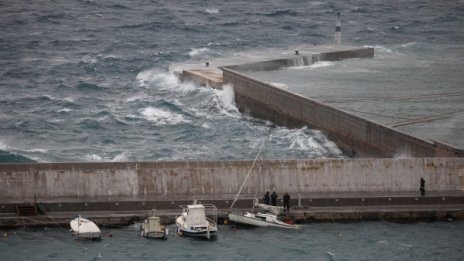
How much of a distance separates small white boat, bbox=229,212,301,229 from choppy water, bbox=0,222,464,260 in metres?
0.29

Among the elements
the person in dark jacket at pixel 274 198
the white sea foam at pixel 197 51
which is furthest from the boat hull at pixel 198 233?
the white sea foam at pixel 197 51

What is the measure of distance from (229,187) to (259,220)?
2.93 metres

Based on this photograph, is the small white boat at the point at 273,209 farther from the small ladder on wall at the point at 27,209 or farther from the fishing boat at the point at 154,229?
the small ladder on wall at the point at 27,209

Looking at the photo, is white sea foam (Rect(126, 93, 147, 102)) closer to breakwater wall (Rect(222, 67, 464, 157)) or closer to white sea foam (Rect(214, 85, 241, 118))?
white sea foam (Rect(214, 85, 241, 118))

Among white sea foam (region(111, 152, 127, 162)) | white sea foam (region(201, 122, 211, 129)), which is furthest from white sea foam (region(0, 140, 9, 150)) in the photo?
white sea foam (region(201, 122, 211, 129))

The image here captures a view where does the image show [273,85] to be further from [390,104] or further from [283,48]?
[283,48]

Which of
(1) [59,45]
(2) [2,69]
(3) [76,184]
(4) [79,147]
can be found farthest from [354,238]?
(1) [59,45]

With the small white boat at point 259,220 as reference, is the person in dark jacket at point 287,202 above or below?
above

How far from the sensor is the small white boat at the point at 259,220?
146 ft

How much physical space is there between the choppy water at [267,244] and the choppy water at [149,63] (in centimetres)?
1522

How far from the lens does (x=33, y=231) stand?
146ft

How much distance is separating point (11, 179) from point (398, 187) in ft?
53.5

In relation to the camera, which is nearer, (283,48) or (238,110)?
(238,110)

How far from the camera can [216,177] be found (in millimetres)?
47094
